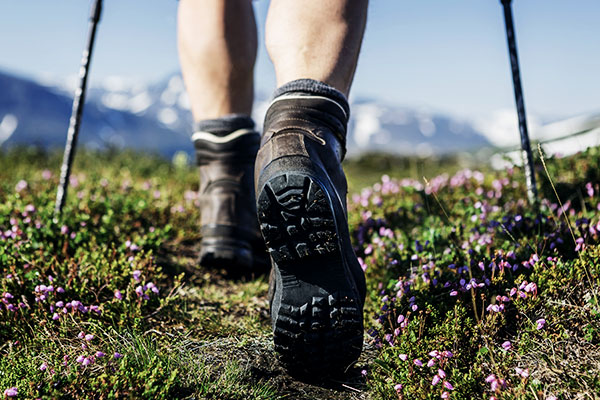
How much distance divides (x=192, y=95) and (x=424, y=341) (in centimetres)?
232

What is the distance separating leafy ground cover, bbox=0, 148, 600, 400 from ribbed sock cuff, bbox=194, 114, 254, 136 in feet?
2.72

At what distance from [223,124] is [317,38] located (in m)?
1.25

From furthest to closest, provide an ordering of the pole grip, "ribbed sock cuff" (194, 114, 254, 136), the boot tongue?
1. the pole grip
2. "ribbed sock cuff" (194, 114, 254, 136)
3. the boot tongue

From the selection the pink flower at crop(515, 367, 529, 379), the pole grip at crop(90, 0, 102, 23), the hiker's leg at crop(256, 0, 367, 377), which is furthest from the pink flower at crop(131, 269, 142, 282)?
the pole grip at crop(90, 0, 102, 23)

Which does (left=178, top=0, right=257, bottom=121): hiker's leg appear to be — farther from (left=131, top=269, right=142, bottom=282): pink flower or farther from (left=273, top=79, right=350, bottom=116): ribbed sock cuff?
(left=131, top=269, right=142, bottom=282): pink flower

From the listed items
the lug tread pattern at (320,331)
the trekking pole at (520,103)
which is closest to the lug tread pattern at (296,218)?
the lug tread pattern at (320,331)

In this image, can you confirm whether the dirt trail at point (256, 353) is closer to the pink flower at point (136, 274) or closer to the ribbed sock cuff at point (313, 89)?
the pink flower at point (136, 274)

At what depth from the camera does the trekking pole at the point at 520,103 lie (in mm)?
3418

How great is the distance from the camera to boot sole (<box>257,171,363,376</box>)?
1.97 m

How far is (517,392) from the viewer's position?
1784 mm

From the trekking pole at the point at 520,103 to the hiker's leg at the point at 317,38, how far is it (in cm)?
161

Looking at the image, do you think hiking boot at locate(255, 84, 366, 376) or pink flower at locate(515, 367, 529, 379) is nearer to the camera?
pink flower at locate(515, 367, 529, 379)

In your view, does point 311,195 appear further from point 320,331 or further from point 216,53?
point 216,53

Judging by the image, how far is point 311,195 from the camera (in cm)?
197
